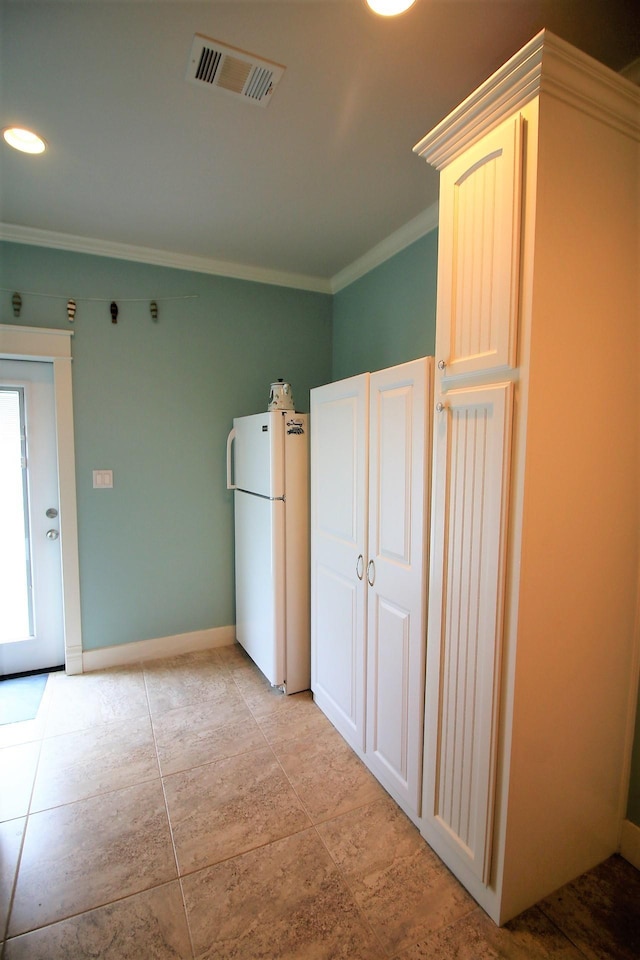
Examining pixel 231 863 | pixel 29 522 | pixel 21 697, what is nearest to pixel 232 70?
pixel 29 522

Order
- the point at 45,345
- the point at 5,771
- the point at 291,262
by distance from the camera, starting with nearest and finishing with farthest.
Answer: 1. the point at 5,771
2. the point at 45,345
3. the point at 291,262

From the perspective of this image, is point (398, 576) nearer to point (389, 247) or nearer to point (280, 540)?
point (280, 540)

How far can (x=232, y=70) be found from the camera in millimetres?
1481

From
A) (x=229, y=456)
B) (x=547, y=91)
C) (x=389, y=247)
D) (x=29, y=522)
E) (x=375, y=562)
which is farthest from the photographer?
(x=229, y=456)

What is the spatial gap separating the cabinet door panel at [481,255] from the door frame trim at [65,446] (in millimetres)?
2295

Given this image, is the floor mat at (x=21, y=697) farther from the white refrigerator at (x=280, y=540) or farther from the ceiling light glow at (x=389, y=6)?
the ceiling light glow at (x=389, y=6)

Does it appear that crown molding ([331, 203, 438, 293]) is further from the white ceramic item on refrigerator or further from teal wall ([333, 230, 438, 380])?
the white ceramic item on refrigerator

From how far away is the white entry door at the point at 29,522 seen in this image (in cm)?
273

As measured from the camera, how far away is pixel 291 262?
119 inches

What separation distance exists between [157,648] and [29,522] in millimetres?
1156

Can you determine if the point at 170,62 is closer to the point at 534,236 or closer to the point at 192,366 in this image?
the point at 534,236

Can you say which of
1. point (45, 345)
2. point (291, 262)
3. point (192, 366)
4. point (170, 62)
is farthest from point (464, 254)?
point (45, 345)

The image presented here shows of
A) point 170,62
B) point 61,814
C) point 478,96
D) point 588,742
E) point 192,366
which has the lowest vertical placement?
point 61,814

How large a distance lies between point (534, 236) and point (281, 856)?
2155 millimetres
